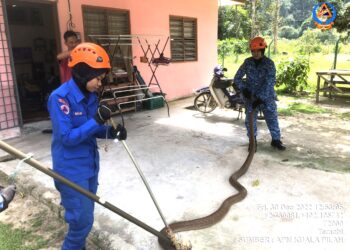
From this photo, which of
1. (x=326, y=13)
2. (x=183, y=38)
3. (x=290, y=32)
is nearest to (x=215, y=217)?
(x=326, y=13)

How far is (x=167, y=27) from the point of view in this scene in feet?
27.3

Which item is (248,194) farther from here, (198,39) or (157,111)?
(198,39)

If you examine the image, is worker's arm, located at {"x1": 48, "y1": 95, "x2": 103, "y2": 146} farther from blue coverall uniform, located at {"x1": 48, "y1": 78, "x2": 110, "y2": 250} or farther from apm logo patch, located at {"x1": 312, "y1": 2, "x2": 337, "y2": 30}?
apm logo patch, located at {"x1": 312, "y1": 2, "x2": 337, "y2": 30}

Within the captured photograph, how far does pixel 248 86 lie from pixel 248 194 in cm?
189

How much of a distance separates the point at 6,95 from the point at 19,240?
3549mm

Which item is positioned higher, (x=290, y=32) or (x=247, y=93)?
(x=290, y=32)

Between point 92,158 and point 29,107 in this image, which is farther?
point 29,107

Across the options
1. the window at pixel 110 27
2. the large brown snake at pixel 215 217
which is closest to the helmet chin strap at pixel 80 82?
the large brown snake at pixel 215 217

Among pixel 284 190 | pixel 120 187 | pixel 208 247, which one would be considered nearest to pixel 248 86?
pixel 284 190

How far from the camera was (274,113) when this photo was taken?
4.63m

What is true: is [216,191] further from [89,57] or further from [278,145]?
[89,57]

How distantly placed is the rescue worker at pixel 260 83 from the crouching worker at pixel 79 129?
282 centimetres

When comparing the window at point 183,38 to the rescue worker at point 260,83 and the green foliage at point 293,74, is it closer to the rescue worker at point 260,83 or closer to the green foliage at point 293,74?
the green foliage at point 293,74

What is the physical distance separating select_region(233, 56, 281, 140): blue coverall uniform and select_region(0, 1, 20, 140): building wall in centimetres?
379
